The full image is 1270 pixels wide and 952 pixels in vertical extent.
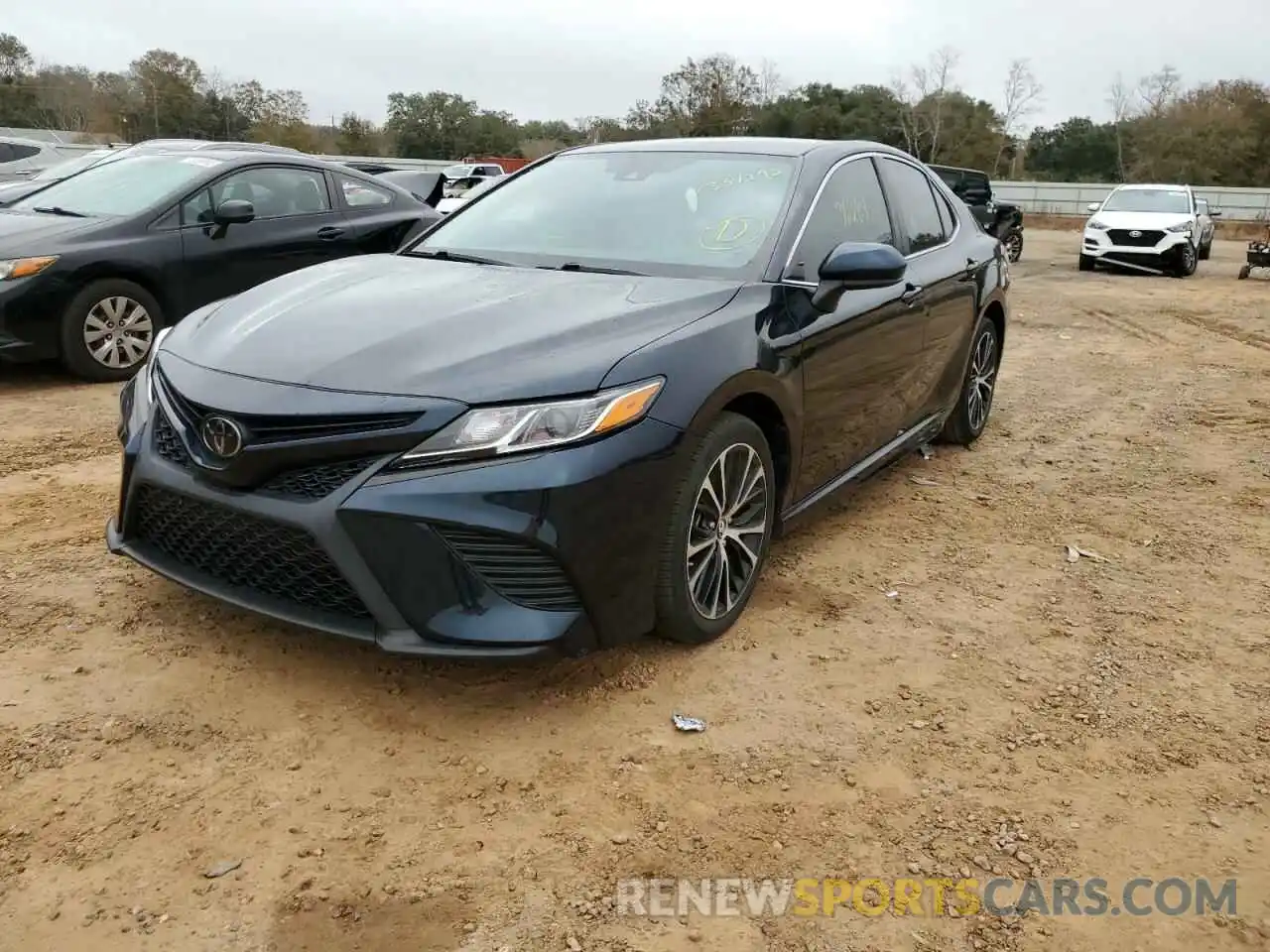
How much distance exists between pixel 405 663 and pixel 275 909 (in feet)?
3.28

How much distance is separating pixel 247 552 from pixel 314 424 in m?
0.43

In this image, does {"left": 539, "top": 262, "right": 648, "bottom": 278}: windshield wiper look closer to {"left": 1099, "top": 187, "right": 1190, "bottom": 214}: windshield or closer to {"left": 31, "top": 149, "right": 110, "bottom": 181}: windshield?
{"left": 31, "top": 149, "right": 110, "bottom": 181}: windshield

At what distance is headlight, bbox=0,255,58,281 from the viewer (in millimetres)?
5969

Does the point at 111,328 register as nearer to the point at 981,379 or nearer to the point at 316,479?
the point at 316,479

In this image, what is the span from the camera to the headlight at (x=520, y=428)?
8.41 feet

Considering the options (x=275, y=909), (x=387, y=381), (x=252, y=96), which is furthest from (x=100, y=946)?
(x=252, y=96)

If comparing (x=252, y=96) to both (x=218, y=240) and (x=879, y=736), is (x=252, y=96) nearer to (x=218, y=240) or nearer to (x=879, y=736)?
(x=218, y=240)

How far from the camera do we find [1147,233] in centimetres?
1725

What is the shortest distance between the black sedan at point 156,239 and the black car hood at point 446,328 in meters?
3.40

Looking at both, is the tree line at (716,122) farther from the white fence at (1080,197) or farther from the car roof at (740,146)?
the car roof at (740,146)

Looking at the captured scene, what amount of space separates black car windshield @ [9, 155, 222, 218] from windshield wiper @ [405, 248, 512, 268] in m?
3.74

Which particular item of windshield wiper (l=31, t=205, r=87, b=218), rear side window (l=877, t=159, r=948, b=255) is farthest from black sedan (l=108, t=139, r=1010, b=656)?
windshield wiper (l=31, t=205, r=87, b=218)

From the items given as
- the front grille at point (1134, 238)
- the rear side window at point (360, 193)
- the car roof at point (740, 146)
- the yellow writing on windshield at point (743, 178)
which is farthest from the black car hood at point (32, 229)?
the front grille at point (1134, 238)

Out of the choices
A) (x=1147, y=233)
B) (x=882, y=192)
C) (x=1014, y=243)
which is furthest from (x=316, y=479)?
(x=1014, y=243)
